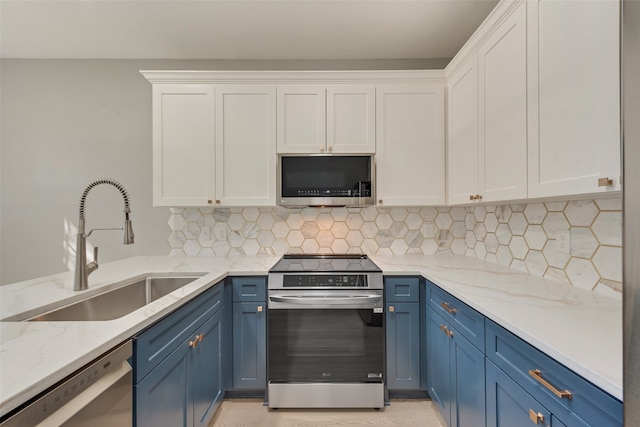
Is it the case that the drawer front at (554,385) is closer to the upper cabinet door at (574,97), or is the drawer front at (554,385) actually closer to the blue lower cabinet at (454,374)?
the blue lower cabinet at (454,374)

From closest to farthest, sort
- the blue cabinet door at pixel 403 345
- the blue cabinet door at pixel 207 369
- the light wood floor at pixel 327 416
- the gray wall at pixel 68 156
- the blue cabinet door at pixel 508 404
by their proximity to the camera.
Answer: the blue cabinet door at pixel 508 404
the blue cabinet door at pixel 207 369
the light wood floor at pixel 327 416
the blue cabinet door at pixel 403 345
the gray wall at pixel 68 156

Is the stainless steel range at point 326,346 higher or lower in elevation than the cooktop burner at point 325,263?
lower

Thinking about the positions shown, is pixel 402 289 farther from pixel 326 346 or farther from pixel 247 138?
pixel 247 138

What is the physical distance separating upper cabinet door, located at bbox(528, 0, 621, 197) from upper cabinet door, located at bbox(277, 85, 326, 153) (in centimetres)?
130

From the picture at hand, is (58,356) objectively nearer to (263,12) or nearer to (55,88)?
(263,12)

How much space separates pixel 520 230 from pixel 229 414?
2.18 metres


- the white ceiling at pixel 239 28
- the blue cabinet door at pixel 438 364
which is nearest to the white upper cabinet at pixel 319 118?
the white ceiling at pixel 239 28

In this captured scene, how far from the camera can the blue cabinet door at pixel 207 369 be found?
4.75ft

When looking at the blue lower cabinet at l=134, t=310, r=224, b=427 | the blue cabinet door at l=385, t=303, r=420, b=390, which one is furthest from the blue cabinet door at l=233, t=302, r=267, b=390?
the blue cabinet door at l=385, t=303, r=420, b=390

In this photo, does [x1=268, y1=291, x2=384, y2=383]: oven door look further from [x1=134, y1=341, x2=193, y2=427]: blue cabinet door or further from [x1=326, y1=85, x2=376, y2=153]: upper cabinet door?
[x1=326, y1=85, x2=376, y2=153]: upper cabinet door

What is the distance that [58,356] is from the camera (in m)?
0.75

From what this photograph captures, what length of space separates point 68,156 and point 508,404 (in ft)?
11.2

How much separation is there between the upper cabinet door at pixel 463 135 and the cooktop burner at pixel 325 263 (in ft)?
2.57

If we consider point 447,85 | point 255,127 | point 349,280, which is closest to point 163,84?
point 255,127
